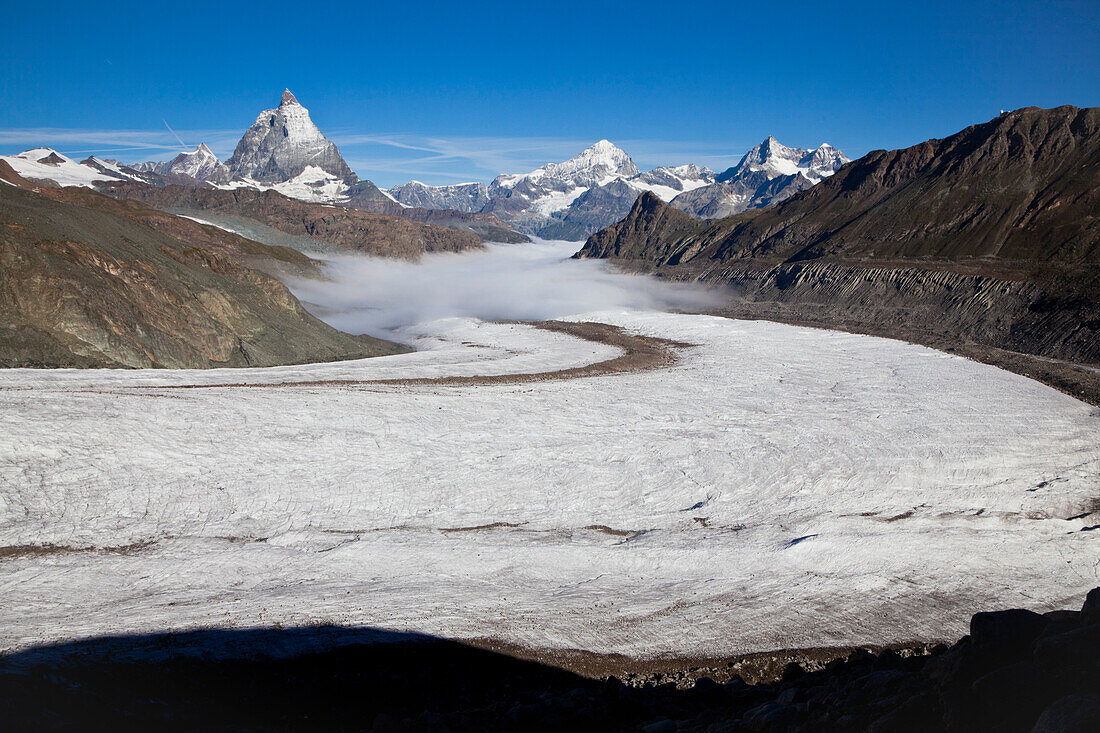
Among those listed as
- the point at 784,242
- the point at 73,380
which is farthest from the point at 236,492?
the point at 784,242

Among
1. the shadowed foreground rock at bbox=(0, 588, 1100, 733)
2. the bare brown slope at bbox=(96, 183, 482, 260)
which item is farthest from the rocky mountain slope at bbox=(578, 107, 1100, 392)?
the bare brown slope at bbox=(96, 183, 482, 260)

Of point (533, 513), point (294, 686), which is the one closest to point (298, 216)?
point (533, 513)

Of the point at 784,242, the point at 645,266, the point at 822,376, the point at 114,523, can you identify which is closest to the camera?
the point at 114,523

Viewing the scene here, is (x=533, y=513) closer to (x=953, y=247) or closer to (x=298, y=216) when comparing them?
(x=953, y=247)

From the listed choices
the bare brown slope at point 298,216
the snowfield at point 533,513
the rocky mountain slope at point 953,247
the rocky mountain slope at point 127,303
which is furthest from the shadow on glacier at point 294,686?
the bare brown slope at point 298,216

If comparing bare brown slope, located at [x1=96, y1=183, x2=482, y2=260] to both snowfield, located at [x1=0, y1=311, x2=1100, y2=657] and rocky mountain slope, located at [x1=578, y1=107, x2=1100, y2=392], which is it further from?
snowfield, located at [x1=0, y1=311, x2=1100, y2=657]

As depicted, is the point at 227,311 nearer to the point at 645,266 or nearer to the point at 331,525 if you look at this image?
the point at 331,525

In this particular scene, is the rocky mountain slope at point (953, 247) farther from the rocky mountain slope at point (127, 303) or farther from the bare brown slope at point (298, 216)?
the bare brown slope at point (298, 216)
